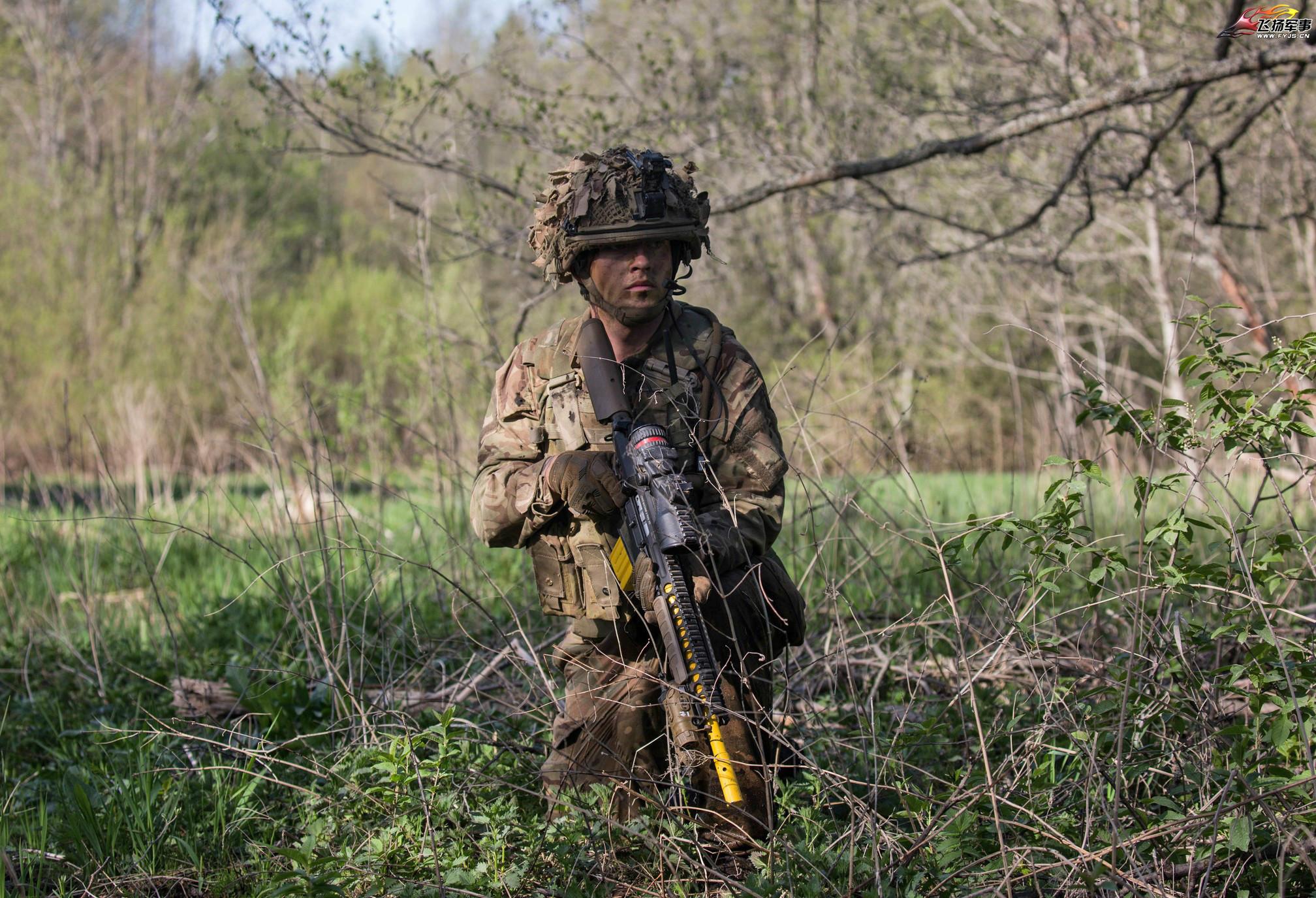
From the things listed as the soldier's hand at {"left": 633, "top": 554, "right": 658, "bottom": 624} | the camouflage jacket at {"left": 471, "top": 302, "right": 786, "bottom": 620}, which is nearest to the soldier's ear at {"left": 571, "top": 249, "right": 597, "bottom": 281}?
the camouflage jacket at {"left": 471, "top": 302, "right": 786, "bottom": 620}

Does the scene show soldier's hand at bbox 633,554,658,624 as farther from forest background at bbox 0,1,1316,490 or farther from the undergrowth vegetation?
forest background at bbox 0,1,1316,490

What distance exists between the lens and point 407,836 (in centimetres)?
296

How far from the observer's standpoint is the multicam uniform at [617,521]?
304 centimetres

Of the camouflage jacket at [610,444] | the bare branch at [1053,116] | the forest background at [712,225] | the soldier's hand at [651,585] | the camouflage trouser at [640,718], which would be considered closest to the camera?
the soldier's hand at [651,585]

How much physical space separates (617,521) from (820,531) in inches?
106

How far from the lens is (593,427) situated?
3.12m

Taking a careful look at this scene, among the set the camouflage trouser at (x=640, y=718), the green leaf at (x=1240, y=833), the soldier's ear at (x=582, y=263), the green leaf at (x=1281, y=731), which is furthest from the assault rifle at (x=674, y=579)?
the green leaf at (x=1281, y=731)

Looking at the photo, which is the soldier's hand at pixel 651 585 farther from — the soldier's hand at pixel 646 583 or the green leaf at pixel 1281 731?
the green leaf at pixel 1281 731

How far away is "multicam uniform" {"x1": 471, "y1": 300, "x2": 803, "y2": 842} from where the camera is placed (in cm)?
304

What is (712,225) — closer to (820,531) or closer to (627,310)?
(820,531)

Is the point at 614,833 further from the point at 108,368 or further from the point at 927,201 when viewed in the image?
the point at 108,368

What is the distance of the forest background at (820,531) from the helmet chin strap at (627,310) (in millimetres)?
452

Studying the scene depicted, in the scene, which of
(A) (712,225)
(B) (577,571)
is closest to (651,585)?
(B) (577,571)

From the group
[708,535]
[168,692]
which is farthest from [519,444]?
[168,692]
